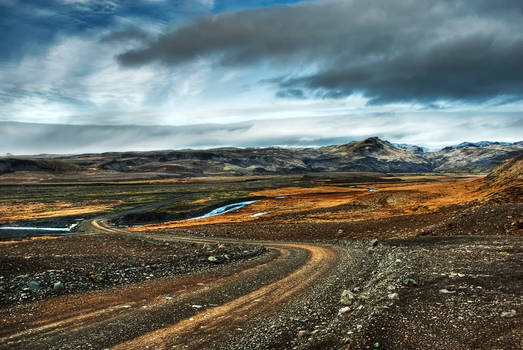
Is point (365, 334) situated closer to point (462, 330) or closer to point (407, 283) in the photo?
point (462, 330)

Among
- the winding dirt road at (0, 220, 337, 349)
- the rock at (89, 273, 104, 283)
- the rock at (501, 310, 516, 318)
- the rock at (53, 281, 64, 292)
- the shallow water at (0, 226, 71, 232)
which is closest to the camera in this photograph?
the rock at (501, 310, 516, 318)

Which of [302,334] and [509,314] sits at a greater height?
[509,314]

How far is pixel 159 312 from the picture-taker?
13.8 meters

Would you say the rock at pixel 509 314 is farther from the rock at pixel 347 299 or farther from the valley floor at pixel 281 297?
the rock at pixel 347 299

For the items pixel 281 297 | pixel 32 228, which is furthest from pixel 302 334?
pixel 32 228

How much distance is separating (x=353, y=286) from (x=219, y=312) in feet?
24.3

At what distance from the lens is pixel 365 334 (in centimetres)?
932

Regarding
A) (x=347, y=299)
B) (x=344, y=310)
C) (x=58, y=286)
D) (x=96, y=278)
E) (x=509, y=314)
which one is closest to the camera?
(x=509, y=314)

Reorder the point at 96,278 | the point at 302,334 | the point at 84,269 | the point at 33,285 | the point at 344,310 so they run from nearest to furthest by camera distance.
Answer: the point at 302,334 < the point at 344,310 < the point at 33,285 < the point at 96,278 < the point at 84,269

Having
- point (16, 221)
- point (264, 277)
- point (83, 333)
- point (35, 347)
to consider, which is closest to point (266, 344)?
point (83, 333)

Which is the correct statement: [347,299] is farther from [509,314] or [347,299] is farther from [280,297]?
[509,314]

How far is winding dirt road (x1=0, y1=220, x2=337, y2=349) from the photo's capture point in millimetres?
11195

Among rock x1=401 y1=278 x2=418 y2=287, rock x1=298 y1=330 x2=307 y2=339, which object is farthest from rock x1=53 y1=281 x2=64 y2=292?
rock x1=401 y1=278 x2=418 y2=287

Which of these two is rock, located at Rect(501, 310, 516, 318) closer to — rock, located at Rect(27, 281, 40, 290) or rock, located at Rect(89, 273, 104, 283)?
rock, located at Rect(89, 273, 104, 283)
